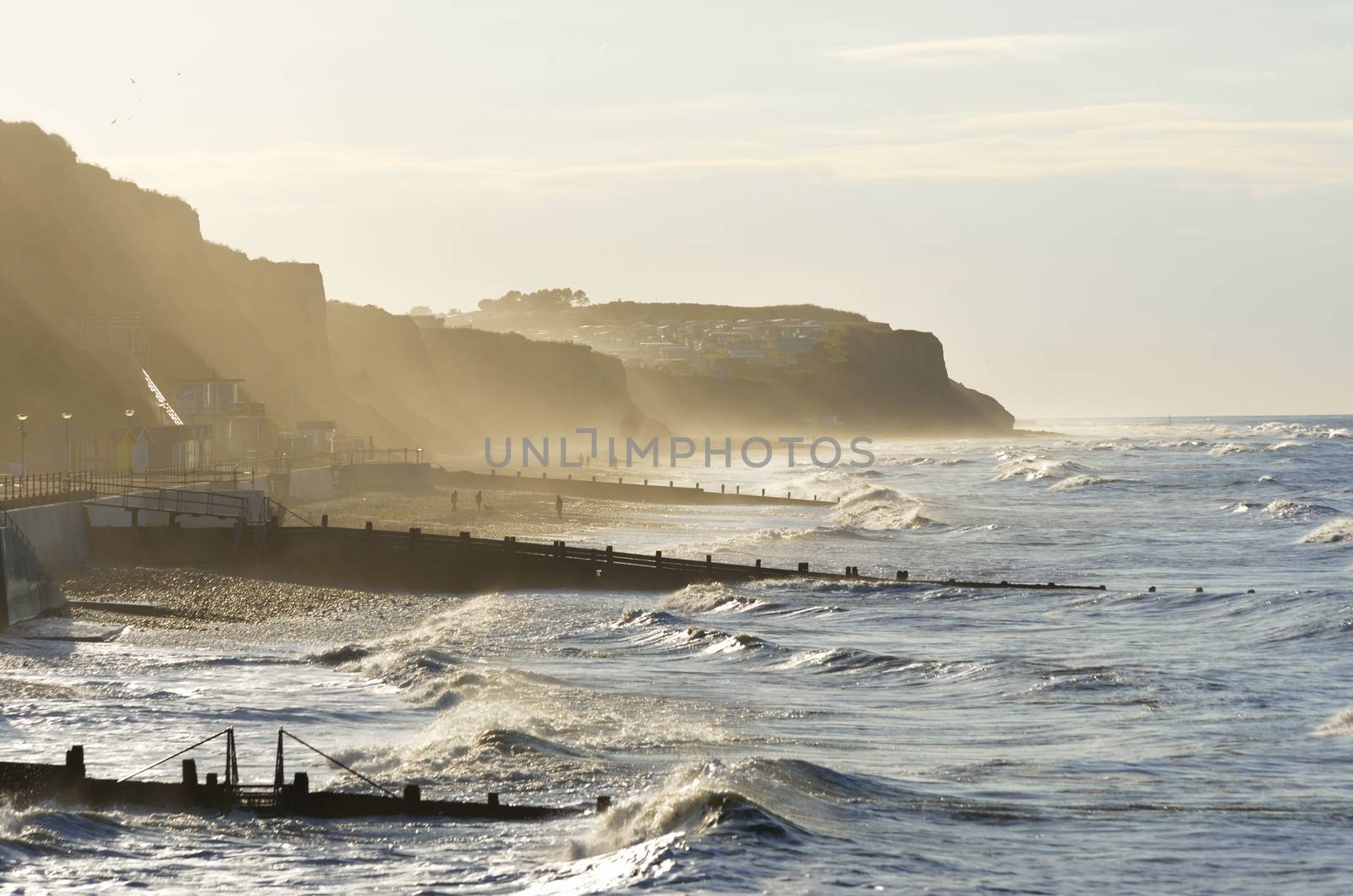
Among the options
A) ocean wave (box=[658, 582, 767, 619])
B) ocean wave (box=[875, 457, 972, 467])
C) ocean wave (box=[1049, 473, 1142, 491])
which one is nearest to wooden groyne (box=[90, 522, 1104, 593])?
ocean wave (box=[658, 582, 767, 619])

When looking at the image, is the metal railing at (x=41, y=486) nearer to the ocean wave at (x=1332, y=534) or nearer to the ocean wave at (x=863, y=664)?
the ocean wave at (x=863, y=664)

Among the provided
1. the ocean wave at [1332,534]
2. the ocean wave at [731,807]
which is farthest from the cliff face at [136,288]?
the ocean wave at [731,807]

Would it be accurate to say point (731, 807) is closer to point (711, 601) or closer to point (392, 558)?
point (711, 601)

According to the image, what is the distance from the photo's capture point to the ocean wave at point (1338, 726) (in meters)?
19.7

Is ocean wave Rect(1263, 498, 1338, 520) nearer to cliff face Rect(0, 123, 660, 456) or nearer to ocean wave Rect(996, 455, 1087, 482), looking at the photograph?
ocean wave Rect(996, 455, 1087, 482)

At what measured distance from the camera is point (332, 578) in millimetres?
38500

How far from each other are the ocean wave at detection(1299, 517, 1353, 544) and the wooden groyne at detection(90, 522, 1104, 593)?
17.9 metres

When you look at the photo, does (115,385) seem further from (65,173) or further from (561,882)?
(561,882)

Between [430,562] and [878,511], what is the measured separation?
3358cm

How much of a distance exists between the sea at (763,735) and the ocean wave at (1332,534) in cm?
1246

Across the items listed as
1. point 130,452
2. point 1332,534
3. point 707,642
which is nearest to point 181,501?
point 130,452

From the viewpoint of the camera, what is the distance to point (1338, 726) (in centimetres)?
2011

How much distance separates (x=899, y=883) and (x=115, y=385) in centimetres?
6460

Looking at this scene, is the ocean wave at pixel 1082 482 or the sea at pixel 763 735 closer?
the sea at pixel 763 735
